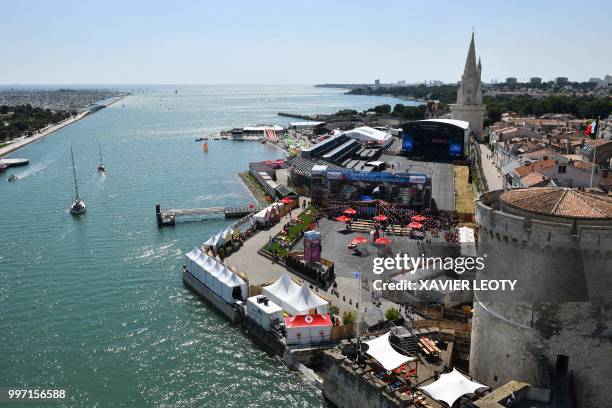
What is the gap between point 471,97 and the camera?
318 feet

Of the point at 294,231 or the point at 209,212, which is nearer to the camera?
the point at 294,231

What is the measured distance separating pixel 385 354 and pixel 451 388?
3163mm

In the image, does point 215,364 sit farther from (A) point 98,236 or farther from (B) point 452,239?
(A) point 98,236

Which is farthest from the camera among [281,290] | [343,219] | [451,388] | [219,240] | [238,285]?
[343,219]

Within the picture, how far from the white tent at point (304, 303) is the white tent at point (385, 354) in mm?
5354

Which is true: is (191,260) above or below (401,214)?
below

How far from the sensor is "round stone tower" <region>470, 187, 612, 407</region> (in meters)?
15.9

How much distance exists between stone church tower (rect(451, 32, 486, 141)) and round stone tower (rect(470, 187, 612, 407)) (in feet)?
271

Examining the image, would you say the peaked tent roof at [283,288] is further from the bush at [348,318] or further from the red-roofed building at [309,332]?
the bush at [348,318]

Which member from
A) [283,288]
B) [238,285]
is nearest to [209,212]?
[238,285]

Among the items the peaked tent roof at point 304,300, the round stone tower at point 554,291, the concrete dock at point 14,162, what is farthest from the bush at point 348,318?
the concrete dock at point 14,162

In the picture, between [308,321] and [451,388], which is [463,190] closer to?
[308,321]

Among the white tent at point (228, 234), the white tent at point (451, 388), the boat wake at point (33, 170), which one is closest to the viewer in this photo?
the white tent at point (451, 388)

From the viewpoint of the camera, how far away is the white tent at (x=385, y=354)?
1992 centimetres
